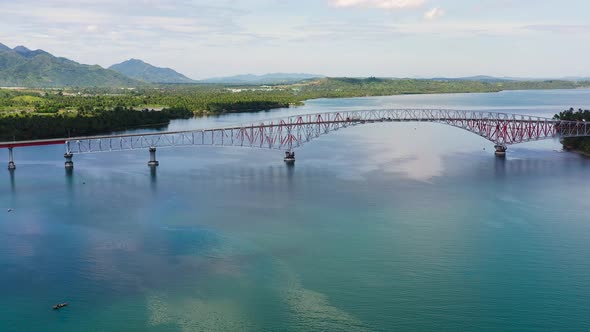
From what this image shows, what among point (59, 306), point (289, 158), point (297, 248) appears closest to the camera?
point (59, 306)

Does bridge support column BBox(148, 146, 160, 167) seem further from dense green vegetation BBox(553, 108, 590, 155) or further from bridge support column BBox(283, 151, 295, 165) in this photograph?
dense green vegetation BBox(553, 108, 590, 155)

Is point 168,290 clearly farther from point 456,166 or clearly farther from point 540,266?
point 456,166

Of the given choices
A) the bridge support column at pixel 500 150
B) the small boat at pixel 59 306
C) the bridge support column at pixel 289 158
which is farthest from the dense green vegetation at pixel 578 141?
the small boat at pixel 59 306

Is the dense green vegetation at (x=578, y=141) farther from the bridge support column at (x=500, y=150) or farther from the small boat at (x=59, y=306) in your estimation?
the small boat at (x=59, y=306)

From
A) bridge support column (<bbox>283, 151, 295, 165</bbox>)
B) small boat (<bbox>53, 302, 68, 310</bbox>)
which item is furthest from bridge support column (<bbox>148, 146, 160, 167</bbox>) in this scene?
small boat (<bbox>53, 302, 68, 310</bbox>)

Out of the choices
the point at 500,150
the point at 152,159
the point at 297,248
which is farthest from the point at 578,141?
the point at 297,248

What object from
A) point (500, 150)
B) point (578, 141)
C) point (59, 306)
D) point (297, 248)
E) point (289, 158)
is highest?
point (578, 141)

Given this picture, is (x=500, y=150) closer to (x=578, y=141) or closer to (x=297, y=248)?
(x=578, y=141)

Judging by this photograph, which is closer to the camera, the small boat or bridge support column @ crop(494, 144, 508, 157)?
the small boat
